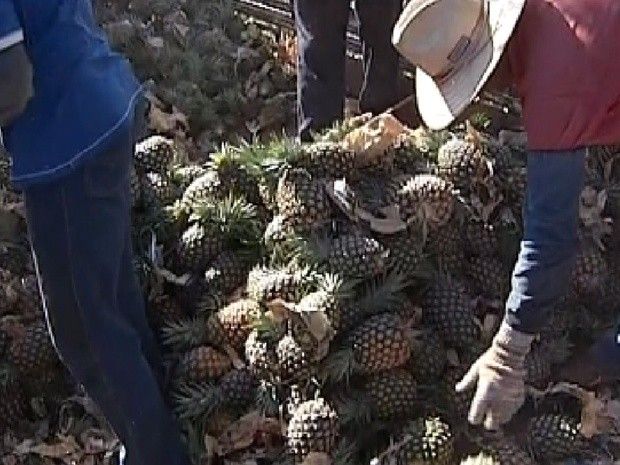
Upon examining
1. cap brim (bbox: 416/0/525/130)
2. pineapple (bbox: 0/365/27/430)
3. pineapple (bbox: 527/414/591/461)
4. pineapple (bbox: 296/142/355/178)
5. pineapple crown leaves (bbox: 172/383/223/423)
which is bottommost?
pineapple (bbox: 0/365/27/430)

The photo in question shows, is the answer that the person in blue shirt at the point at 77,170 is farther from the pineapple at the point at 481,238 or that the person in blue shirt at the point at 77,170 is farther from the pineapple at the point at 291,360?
the pineapple at the point at 481,238

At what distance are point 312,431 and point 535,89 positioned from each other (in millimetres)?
1039

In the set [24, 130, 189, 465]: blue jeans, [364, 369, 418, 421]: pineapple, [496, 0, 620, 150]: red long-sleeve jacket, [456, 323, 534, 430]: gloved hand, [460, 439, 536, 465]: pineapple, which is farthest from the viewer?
[364, 369, 418, 421]: pineapple

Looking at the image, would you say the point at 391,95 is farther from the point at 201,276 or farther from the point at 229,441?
the point at 229,441

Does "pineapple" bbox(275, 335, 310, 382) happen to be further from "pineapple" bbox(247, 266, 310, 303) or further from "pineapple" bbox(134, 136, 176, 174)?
"pineapple" bbox(134, 136, 176, 174)

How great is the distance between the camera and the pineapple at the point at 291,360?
3150mm

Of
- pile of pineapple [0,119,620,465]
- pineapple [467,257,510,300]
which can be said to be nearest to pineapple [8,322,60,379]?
pile of pineapple [0,119,620,465]

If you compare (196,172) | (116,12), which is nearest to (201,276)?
(196,172)

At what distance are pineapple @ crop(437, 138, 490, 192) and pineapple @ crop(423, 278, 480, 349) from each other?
0.29 metres

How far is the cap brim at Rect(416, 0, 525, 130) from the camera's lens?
8.36 feet

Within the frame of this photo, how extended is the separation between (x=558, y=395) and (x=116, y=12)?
2.60m

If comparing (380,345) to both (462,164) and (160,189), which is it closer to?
(462,164)

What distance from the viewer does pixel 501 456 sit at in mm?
3035

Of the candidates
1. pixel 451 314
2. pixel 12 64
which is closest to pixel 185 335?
pixel 451 314
